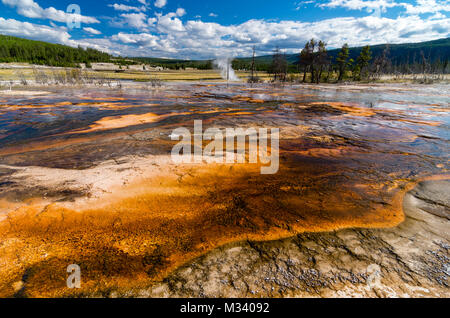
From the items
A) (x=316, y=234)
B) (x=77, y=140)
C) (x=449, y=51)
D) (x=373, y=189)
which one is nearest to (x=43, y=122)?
(x=77, y=140)

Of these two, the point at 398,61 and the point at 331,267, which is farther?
the point at 398,61

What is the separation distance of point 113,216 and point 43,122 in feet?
28.6

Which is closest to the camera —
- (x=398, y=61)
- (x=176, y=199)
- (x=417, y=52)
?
(x=176, y=199)

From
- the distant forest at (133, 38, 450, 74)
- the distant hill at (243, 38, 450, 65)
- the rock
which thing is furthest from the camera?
the distant hill at (243, 38, 450, 65)

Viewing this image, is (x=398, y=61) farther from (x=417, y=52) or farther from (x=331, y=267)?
(x=331, y=267)

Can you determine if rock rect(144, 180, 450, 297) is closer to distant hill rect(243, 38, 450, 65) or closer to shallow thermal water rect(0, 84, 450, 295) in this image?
shallow thermal water rect(0, 84, 450, 295)

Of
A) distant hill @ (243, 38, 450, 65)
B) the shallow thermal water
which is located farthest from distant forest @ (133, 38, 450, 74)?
the shallow thermal water

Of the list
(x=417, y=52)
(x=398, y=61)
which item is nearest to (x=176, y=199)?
(x=398, y=61)

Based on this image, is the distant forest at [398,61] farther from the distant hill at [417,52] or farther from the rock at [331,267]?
the rock at [331,267]

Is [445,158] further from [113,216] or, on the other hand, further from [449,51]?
[449,51]

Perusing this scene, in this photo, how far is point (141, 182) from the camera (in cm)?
384

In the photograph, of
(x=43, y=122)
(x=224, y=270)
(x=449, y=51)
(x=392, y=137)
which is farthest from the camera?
(x=449, y=51)

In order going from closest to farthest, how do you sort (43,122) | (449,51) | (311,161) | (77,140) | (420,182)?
(420,182) < (311,161) < (77,140) < (43,122) < (449,51)

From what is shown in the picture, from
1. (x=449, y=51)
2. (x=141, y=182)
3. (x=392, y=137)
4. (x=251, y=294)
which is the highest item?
(x=449, y=51)
